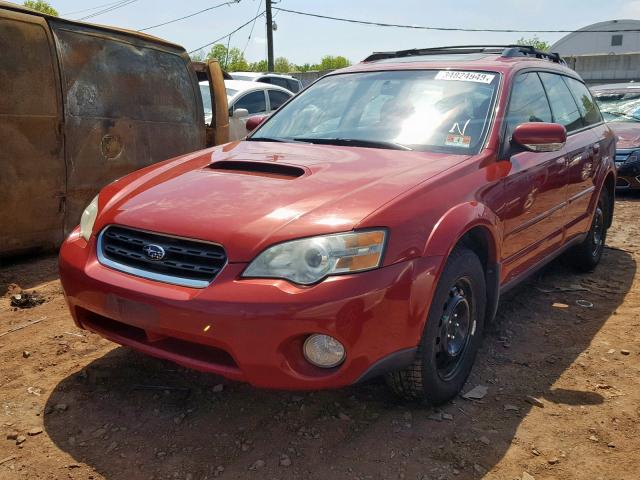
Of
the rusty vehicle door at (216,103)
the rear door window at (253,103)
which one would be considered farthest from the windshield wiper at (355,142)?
the rear door window at (253,103)

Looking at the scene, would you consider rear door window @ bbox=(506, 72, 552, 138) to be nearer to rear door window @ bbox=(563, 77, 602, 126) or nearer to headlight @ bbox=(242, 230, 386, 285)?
rear door window @ bbox=(563, 77, 602, 126)

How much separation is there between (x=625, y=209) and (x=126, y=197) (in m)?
6.78

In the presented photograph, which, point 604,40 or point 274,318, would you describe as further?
point 604,40

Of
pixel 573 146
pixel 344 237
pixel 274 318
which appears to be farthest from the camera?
pixel 573 146

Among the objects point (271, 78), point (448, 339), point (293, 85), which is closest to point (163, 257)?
point (448, 339)

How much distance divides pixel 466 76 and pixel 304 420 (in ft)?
6.98

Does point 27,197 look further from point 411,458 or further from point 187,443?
point 411,458

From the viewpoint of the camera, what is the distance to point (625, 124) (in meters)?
9.16

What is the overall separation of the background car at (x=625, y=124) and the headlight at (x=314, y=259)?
7199mm

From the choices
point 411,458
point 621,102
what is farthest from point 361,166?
point 621,102

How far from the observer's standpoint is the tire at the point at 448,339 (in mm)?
2545

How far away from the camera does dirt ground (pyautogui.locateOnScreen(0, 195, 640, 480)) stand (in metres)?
2.37

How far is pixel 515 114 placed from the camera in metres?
3.46

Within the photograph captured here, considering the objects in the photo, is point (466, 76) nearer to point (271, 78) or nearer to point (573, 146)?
point (573, 146)
